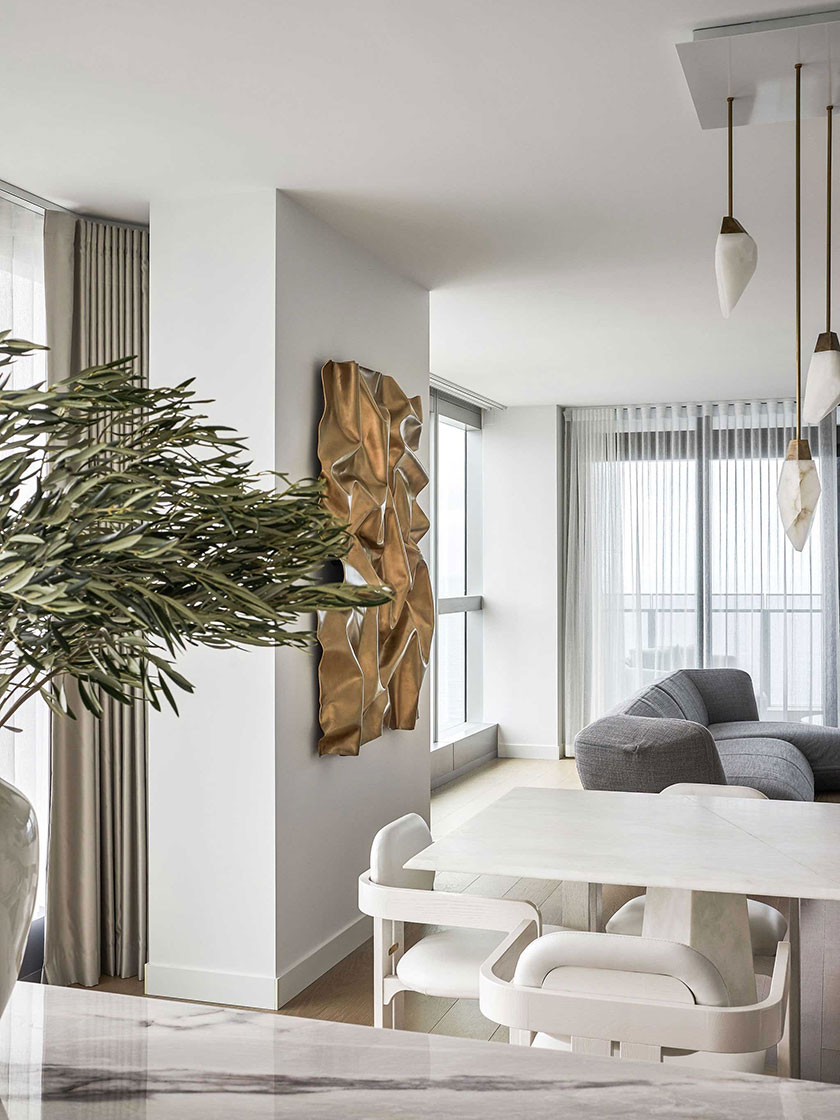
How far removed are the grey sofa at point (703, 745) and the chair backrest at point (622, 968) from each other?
2329mm

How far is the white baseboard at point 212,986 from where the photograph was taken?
3.45 m

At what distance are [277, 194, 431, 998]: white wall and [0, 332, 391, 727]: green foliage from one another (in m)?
2.68

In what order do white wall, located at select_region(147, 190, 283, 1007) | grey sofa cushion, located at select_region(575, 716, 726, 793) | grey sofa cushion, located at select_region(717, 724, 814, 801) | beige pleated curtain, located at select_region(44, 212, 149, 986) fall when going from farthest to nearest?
grey sofa cushion, located at select_region(717, 724, 814, 801) → grey sofa cushion, located at select_region(575, 716, 726, 793) → beige pleated curtain, located at select_region(44, 212, 149, 986) → white wall, located at select_region(147, 190, 283, 1007)

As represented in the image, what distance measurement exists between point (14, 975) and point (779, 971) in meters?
1.74

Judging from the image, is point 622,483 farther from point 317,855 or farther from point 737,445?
point 317,855

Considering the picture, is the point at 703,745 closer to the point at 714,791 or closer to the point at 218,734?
the point at 714,791

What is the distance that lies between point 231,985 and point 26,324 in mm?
2321

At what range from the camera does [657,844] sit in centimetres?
236

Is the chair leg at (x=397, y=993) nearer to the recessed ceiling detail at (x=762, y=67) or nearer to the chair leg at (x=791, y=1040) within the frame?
the chair leg at (x=791, y=1040)

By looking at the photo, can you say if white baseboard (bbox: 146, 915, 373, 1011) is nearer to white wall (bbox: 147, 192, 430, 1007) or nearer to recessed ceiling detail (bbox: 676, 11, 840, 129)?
white wall (bbox: 147, 192, 430, 1007)

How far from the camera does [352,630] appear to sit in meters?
3.95

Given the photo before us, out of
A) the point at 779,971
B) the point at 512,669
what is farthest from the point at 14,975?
the point at 512,669

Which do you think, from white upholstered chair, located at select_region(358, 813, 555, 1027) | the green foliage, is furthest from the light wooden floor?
the green foliage

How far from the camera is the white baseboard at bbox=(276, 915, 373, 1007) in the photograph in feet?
11.5
